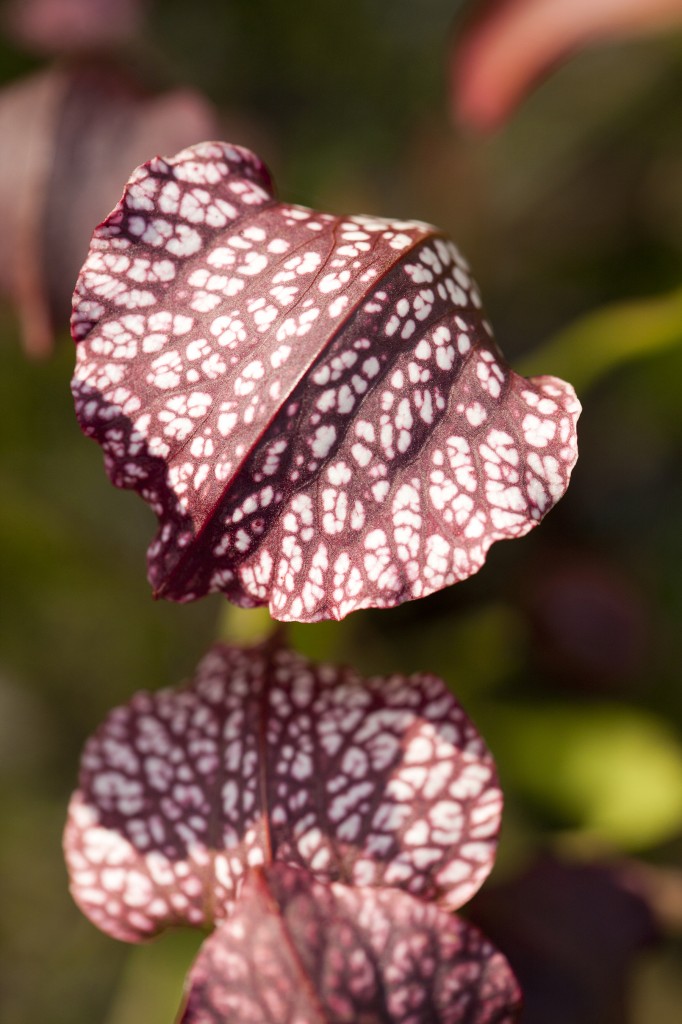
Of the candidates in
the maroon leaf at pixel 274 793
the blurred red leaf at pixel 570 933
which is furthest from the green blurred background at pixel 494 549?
the maroon leaf at pixel 274 793

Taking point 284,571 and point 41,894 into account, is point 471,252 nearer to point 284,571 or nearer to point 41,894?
point 284,571

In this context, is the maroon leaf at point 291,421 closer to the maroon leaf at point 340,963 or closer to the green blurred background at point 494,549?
the maroon leaf at point 340,963

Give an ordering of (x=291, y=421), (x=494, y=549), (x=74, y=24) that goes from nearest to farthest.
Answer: (x=291, y=421) → (x=74, y=24) → (x=494, y=549)

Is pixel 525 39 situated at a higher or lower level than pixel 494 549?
higher

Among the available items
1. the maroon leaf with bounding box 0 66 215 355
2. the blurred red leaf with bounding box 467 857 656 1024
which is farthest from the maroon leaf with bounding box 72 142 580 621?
the blurred red leaf with bounding box 467 857 656 1024

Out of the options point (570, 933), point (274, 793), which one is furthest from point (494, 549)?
point (274, 793)

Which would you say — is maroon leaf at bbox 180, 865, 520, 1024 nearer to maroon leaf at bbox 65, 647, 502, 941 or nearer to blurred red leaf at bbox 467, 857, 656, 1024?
maroon leaf at bbox 65, 647, 502, 941

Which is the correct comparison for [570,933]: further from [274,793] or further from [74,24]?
[74,24]

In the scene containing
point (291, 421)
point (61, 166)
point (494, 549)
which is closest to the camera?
point (291, 421)
